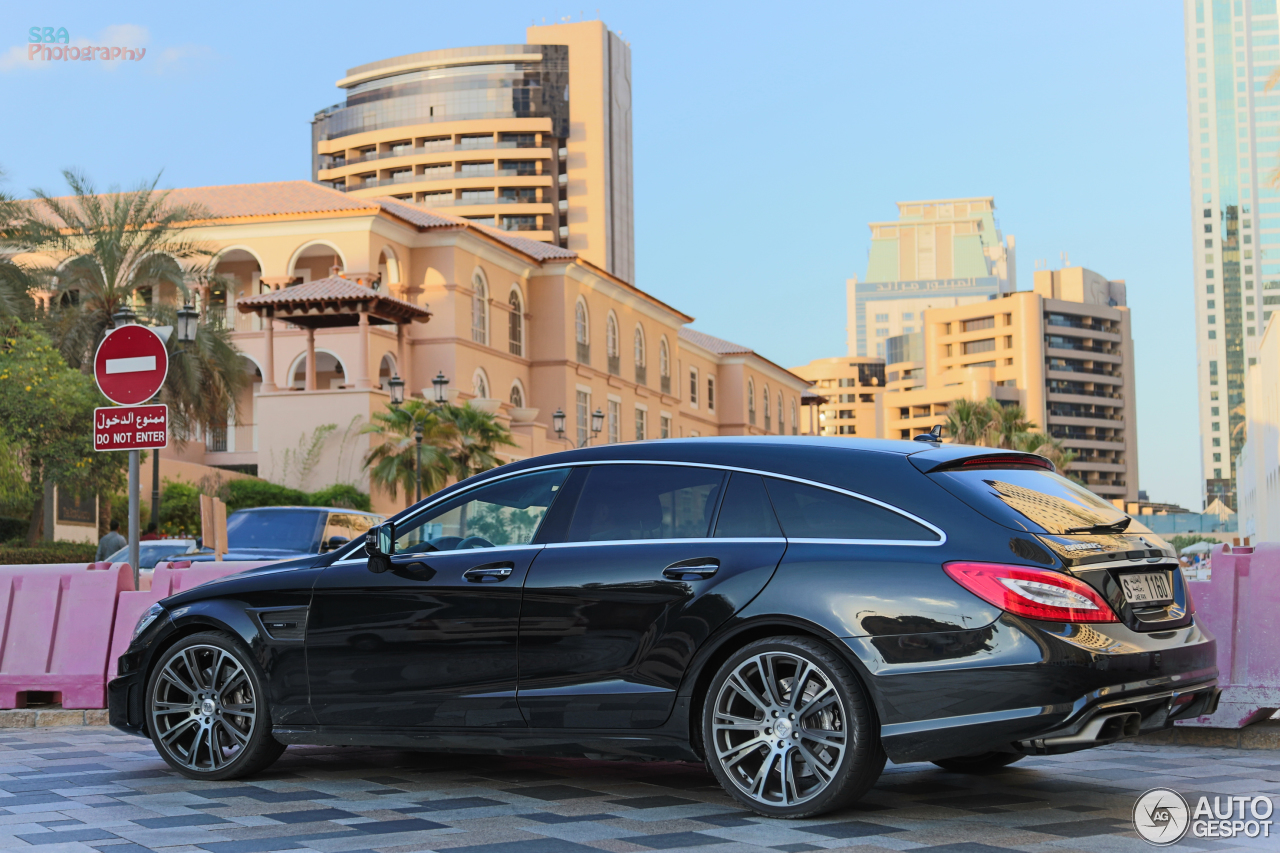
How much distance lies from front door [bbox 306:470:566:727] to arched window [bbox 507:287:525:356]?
48.0 m

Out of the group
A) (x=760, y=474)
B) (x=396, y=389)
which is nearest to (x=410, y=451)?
(x=396, y=389)

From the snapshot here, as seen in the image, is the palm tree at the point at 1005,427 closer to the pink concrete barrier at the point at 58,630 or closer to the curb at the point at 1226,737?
the curb at the point at 1226,737

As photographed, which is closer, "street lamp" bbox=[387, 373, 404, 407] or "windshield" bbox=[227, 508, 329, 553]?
"windshield" bbox=[227, 508, 329, 553]

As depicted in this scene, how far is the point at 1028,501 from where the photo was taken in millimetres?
5508

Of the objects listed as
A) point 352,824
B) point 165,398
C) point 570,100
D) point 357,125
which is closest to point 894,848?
point 352,824

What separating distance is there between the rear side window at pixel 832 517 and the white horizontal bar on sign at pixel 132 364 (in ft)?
20.2

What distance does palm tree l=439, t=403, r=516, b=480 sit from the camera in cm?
3791

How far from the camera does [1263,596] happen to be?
7.29 m

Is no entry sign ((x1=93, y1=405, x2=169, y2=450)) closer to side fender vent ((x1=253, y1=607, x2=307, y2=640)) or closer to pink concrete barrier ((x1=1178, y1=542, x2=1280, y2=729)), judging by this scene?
side fender vent ((x1=253, y1=607, x2=307, y2=640))

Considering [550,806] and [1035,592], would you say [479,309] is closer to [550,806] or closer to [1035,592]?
[550,806]

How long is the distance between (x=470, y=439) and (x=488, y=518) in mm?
32069

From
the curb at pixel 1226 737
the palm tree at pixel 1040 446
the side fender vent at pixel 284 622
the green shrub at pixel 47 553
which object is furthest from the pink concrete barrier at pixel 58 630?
the palm tree at pixel 1040 446

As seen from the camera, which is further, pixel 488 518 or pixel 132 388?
pixel 132 388

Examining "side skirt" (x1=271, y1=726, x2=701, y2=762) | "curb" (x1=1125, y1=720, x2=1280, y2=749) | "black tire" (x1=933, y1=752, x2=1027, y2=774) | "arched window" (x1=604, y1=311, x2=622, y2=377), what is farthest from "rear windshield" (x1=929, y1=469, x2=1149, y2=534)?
"arched window" (x1=604, y1=311, x2=622, y2=377)
